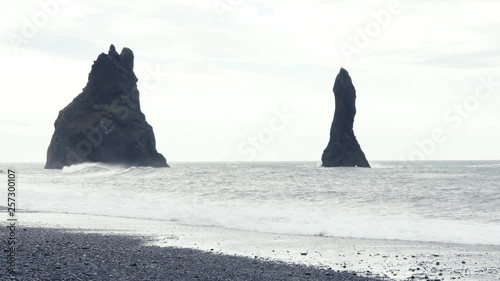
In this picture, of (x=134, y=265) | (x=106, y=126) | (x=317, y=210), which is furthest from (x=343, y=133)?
(x=134, y=265)

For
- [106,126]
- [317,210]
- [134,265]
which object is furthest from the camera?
[106,126]

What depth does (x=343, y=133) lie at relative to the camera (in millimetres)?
154125

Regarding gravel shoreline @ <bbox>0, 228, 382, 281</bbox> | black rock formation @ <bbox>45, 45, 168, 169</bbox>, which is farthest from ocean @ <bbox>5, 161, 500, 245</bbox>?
black rock formation @ <bbox>45, 45, 168, 169</bbox>

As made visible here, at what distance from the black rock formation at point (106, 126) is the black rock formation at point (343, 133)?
154 ft

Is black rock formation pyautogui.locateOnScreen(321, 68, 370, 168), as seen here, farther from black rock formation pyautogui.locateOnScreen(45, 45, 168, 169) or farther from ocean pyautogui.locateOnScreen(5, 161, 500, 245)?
ocean pyautogui.locateOnScreen(5, 161, 500, 245)

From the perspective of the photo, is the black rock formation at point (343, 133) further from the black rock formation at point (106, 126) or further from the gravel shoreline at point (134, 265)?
the gravel shoreline at point (134, 265)

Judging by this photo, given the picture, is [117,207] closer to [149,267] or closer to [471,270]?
[149,267]

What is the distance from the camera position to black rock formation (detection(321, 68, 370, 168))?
488 ft

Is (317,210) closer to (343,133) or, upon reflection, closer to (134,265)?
(134,265)

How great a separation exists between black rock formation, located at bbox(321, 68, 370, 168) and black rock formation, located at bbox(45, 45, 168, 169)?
46806 mm

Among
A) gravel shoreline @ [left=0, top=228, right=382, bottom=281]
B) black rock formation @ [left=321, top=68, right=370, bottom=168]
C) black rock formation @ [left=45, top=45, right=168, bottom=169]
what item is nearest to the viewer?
gravel shoreline @ [left=0, top=228, right=382, bottom=281]

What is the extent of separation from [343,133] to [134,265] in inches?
5634

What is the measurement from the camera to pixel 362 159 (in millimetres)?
150250

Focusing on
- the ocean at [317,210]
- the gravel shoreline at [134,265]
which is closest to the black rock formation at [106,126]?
the ocean at [317,210]
